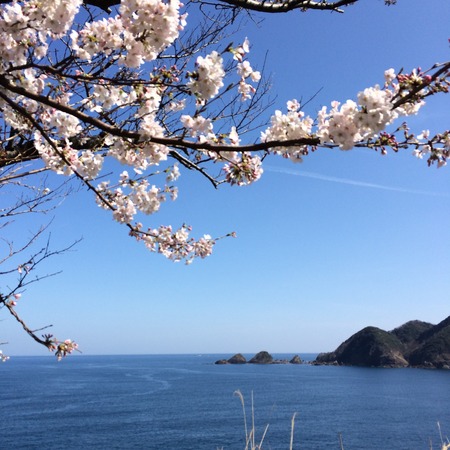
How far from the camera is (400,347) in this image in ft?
480

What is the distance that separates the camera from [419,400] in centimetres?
6988

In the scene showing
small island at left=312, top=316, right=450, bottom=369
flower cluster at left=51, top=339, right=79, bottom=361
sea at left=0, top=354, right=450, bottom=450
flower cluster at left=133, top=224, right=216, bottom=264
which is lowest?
sea at left=0, top=354, right=450, bottom=450

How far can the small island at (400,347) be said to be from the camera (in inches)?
5320

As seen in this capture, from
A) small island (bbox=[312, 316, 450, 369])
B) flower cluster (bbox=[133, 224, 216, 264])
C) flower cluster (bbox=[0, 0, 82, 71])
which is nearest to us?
flower cluster (bbox=[0, 0, 82, 71])

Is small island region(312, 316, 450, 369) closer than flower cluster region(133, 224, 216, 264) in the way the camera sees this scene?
No

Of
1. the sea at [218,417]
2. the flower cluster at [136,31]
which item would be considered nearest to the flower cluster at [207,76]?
the flower cluster at [136,31]

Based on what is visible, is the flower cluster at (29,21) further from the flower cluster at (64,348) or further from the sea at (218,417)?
the sea at (218,417)

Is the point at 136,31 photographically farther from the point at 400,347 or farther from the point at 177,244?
the point at 400,347

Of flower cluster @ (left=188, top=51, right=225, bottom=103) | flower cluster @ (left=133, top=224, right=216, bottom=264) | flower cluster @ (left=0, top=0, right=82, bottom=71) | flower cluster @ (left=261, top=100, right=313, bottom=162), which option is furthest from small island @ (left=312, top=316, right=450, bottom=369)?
flower cluster @ (left=0, top=0, right=82, bottom=71)

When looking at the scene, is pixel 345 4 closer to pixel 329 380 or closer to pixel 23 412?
pixel 23 412

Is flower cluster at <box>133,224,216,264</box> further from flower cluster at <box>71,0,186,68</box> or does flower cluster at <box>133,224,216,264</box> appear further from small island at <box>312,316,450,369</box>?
small island at <box>312,316,450,369</box>

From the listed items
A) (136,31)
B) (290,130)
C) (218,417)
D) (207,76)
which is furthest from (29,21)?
(218,417)

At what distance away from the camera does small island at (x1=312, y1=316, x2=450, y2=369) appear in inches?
5320

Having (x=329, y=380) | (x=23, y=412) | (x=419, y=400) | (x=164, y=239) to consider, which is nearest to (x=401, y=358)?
(x=329, y=380)
